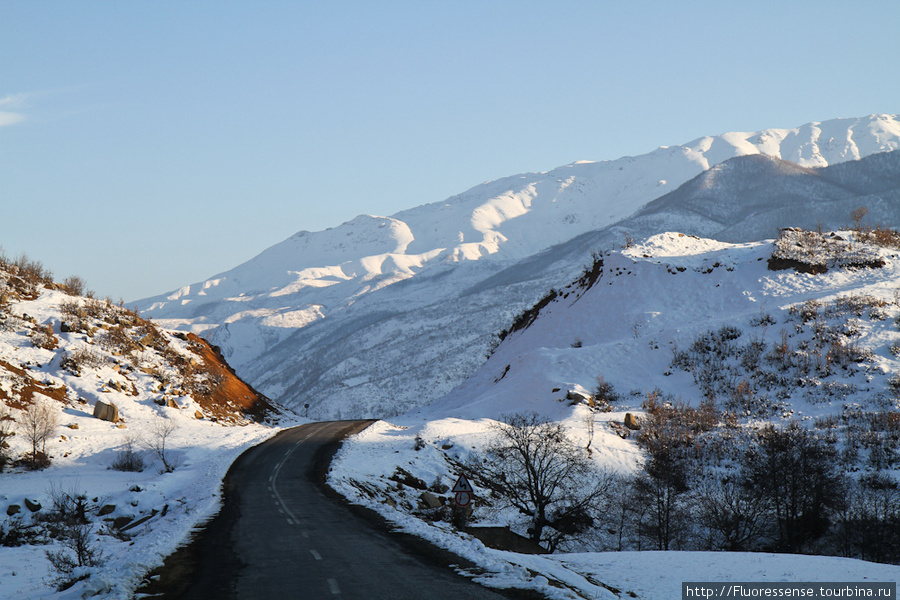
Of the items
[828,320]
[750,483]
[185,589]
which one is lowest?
[750,483]

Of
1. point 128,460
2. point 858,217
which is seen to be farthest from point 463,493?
point 858,217

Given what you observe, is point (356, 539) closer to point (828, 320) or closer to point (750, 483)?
point (750, 483)

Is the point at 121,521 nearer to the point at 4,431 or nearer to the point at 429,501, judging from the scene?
the point at 4,431

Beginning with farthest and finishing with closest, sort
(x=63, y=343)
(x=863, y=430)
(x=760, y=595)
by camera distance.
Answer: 1. (x=63, y=343)
2. (x=863, y=430)
3. (x=760, y=595)

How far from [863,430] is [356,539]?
111ft

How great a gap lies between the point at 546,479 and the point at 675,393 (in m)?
16.7

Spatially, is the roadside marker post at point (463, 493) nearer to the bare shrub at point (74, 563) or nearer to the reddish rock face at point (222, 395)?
the bare shrub at point (74, 563)

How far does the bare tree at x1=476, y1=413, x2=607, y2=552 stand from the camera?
30.9 meters

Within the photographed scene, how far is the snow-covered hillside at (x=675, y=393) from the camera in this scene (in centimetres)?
1842

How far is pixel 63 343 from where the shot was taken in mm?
46031

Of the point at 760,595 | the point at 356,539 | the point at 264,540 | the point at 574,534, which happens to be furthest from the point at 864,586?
the point at 574,534

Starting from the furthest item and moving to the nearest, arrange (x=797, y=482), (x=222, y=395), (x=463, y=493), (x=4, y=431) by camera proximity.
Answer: (x=222, y=395) < (x=797, y=482) < (x=4, y=431) < (x=463, y=493)

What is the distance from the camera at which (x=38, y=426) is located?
1319 inches

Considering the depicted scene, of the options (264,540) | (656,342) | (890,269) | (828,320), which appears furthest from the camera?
(890,269)
